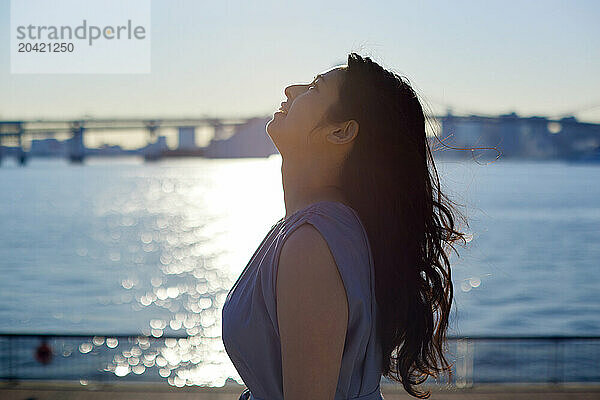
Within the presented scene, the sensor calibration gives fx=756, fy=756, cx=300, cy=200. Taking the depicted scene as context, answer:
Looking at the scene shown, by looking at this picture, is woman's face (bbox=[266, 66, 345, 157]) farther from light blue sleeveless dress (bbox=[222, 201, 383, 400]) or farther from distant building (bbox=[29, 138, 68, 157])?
distant building (bbox=[29, 138, 68, 157])

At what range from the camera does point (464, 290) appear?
39.7 m

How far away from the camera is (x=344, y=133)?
1.77 m

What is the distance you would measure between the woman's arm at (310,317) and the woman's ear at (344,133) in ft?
1.05

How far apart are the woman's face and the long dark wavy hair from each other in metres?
0.02

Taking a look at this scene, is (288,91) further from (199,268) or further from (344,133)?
(199,268)

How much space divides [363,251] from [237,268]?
4389 centimetres

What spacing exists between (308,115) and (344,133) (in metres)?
0.09

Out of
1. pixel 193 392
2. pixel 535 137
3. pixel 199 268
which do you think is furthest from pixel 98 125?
pixel 193 392

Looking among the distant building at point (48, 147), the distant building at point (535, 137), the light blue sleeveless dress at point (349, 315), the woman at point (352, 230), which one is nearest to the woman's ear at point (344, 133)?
the woman at point (352, 230)

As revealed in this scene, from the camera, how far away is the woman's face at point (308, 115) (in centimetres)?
177

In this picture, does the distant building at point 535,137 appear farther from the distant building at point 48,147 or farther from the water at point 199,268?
the distant building at point 48,147

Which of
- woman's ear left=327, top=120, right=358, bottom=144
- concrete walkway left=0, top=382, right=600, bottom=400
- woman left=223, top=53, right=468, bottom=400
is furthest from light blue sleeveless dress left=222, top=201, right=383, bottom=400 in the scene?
concrete walkway left=0, top=382, right=600, bottom=400

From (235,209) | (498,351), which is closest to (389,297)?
(498,351)

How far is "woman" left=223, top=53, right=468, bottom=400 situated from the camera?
158 centimetres
